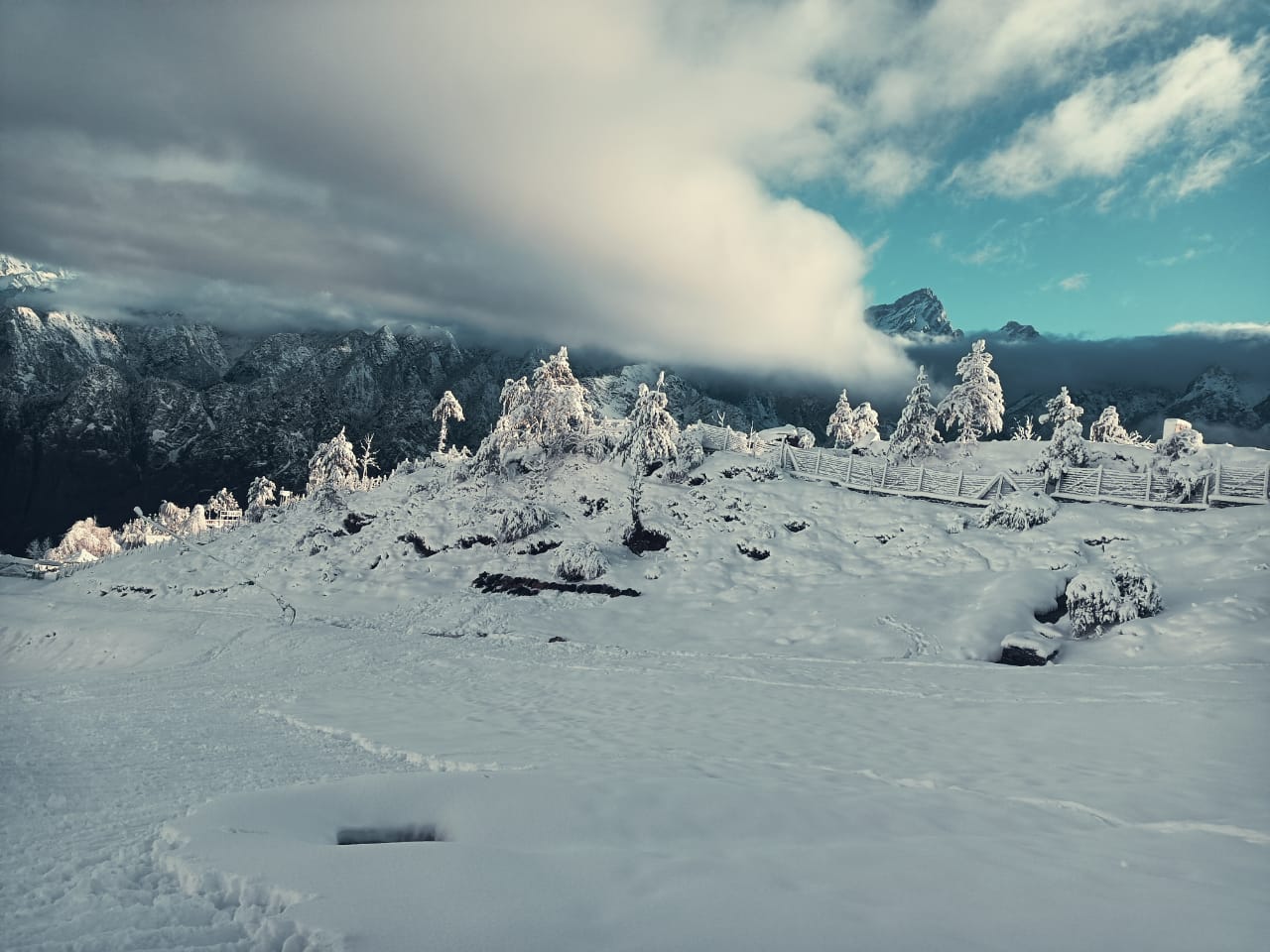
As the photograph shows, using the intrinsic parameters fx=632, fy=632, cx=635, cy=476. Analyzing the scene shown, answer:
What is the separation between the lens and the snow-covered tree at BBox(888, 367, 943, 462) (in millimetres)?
36031

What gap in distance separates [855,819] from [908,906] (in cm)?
188

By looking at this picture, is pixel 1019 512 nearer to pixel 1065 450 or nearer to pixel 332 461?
pixel 1065 450

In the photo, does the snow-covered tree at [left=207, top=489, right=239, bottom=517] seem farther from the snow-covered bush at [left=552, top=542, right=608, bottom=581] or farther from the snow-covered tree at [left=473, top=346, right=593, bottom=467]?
the snow-covered bush at [left=552, top=542, right=608, bottom=581]

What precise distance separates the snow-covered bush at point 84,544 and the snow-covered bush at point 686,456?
116 metres

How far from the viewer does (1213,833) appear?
17.3ft

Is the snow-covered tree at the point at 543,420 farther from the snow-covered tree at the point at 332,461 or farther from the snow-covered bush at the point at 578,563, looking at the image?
the snow-covered tree at the point at 332,461

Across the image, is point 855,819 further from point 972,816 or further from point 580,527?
point 580,527

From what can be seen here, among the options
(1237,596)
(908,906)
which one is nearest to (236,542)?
(908,906)

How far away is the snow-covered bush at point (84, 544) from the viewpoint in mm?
112969

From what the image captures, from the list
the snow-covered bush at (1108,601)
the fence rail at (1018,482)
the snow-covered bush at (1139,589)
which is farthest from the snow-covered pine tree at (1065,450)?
the snow-covered bush at (1108,601)

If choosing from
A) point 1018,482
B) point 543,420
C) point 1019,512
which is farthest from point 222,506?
point 1019,512

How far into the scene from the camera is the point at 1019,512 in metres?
25.7

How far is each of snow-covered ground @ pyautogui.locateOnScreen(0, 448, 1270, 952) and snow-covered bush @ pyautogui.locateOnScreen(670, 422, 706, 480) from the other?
9.42 m

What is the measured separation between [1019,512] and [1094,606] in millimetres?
9272
